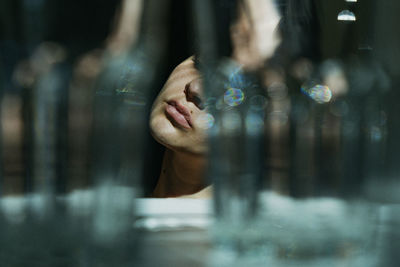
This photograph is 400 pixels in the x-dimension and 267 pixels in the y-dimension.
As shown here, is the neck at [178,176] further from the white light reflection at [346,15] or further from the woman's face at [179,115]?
the white light reflection at [346,15]

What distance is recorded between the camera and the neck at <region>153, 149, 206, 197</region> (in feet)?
2.48

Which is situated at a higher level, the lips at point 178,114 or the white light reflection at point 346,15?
the white light reflection at point 346,15

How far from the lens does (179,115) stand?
62 cm

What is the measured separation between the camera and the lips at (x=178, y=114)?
0.62 metres

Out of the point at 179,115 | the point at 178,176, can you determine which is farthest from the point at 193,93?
the point at 178,176

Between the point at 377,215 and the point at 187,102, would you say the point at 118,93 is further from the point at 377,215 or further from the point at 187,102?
the point at 187,102

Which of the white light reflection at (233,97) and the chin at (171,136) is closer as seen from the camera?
the white light reflection at (233,97)

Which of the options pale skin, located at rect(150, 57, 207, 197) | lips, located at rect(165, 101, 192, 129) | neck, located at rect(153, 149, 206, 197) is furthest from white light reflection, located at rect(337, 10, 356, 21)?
neck, located at rect(153, 149, 206, 197)

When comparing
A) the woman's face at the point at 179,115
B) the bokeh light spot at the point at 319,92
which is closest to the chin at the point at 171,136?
the woman's face at the point at 179,115

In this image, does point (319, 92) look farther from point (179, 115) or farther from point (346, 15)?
point (179, 115)

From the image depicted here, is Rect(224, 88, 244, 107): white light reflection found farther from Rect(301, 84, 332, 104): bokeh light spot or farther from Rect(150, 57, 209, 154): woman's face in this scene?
Rect(150, 57, 209, 154): woman's face

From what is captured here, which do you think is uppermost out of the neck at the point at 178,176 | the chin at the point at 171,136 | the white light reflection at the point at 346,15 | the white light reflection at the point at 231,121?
the white light reflection at the point at 346,15

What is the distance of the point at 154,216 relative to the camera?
333 millimetres

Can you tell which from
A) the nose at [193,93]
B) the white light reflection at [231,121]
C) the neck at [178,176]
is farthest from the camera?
the neck at [178,176]
